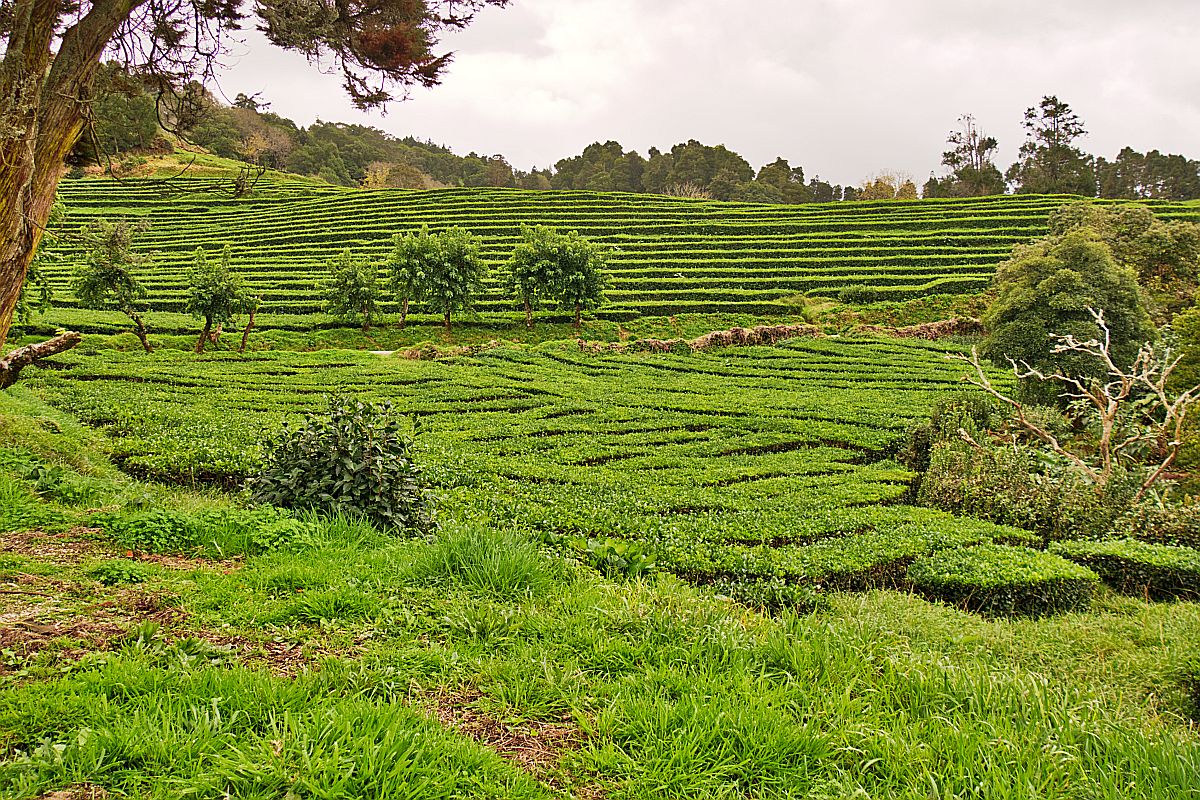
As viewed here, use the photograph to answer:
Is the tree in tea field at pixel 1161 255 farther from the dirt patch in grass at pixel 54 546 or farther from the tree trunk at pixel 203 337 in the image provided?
the tree trunk at pixel 203 337

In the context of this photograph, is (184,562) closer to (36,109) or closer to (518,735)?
(518,735)

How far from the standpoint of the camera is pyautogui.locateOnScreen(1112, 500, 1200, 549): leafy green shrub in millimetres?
8000

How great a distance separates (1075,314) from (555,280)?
19272mm

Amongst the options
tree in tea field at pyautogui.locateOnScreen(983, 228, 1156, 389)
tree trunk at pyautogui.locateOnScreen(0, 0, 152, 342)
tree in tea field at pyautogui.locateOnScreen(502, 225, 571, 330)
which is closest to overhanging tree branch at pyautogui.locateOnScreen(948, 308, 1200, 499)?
tree in tea field at pyautogui.locateOnScreen(983, 228, 1156, 389)

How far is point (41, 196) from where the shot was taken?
523cm

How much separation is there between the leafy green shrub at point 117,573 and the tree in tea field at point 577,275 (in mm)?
26798

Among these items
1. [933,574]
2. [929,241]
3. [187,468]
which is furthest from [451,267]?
[929,241]

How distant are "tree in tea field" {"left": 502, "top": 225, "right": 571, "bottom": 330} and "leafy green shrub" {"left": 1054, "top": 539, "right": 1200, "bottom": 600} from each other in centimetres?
2487

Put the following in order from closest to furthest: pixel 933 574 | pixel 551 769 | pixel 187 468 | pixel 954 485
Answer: pixel 551 769, pixel 933 574, pixel 187 468, pixel 954 485

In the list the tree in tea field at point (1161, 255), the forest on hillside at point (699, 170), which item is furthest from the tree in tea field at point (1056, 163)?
the tree in tea field at point (1161, 255)

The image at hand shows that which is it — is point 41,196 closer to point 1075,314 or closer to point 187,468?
point 187,468

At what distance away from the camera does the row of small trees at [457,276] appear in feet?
96.7

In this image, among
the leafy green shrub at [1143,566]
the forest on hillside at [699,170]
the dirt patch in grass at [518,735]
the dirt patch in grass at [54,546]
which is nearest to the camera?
the dirt patch in grass at [518,735]

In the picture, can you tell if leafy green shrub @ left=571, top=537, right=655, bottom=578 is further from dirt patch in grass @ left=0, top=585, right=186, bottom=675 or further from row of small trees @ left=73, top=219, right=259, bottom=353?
row of small trees @ left=73, top=219, right=259, bottom=353
